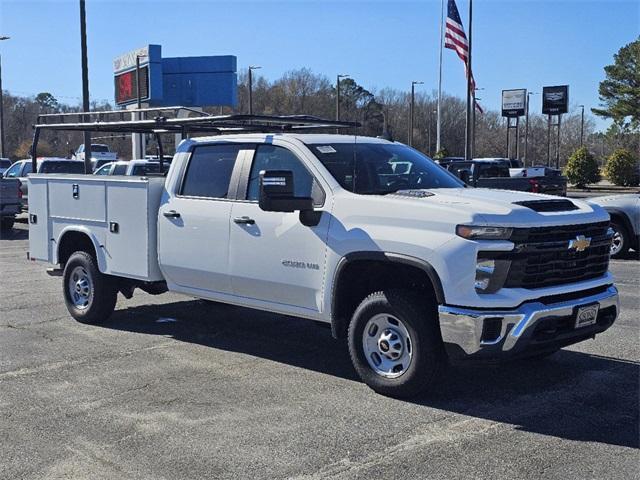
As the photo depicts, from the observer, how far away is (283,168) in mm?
6477

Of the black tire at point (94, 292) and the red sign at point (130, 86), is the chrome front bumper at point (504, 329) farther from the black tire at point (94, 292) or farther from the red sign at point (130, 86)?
the red sign at point (130, 86)

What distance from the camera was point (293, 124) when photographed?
30.3 feet

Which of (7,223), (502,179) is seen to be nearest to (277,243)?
(502,179)

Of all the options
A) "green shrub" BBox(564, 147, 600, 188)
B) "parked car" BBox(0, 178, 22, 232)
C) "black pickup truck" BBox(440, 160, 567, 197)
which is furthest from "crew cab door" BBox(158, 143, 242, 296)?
"green shrub" BBox(564, 147, 600, 188)

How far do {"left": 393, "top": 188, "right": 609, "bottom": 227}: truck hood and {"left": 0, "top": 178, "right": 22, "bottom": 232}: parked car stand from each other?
1624 centimetres

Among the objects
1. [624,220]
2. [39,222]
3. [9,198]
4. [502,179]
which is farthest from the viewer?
[9,198]

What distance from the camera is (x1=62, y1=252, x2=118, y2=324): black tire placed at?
26.8 feet

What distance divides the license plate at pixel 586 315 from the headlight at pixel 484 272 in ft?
2.64

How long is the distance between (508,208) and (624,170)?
43213 mm

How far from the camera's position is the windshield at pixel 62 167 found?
21.7 metres

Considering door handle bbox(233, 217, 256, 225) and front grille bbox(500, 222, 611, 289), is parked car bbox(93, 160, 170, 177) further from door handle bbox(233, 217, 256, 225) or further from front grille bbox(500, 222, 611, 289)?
front grille bbox(500, 222, 611, 289)

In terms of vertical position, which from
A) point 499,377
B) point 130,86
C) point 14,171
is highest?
point 130,86

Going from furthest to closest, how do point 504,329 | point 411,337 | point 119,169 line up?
1. point 119,169
2. point 411,337
3. point 504,329

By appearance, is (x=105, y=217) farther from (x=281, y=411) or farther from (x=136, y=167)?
(x=136, y=167)
